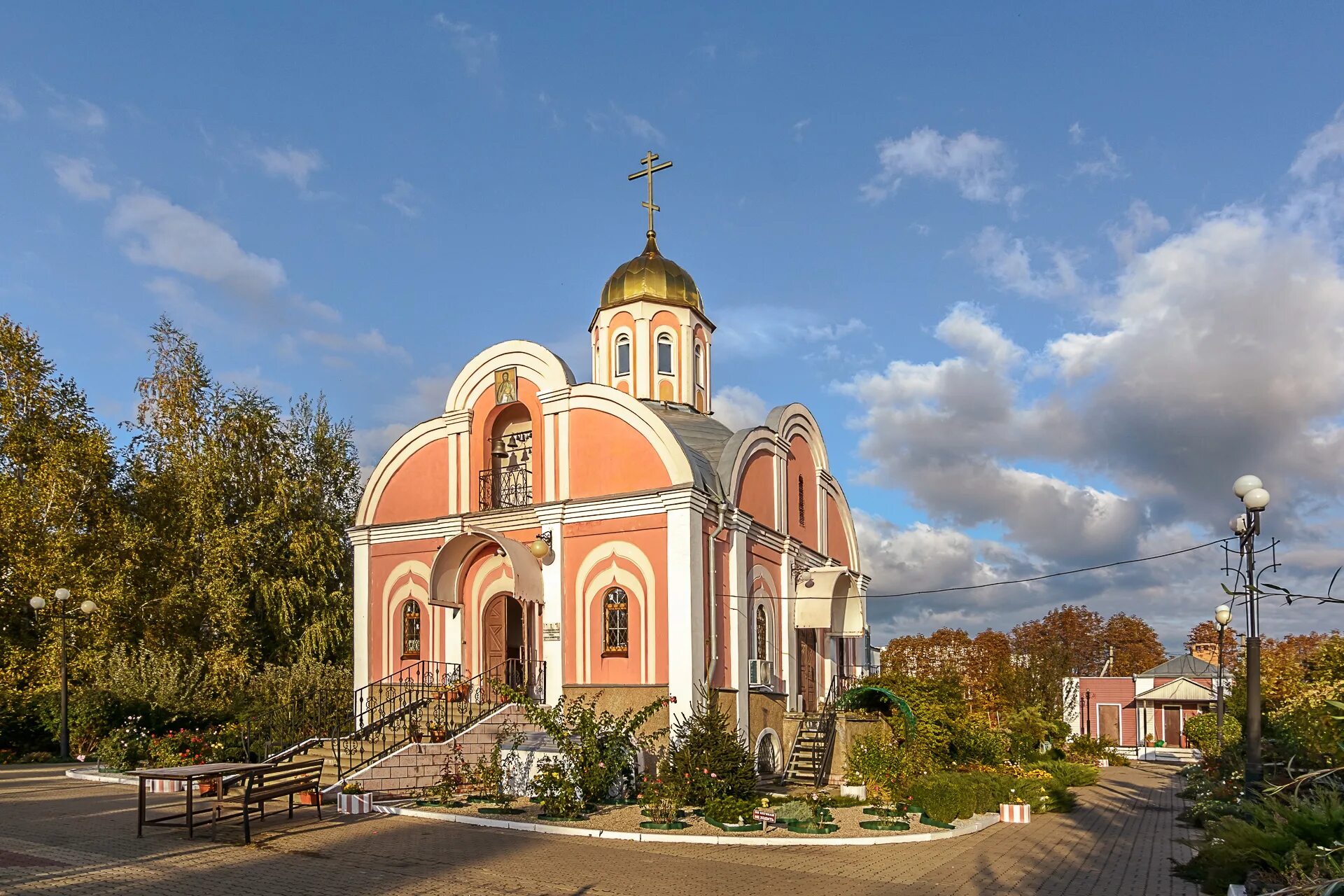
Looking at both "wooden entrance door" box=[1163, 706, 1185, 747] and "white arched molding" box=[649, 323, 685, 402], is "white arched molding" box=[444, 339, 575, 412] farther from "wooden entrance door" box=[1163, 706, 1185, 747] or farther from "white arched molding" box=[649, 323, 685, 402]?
"wooden entrance door" box=[1163, 706, 1185, 747]

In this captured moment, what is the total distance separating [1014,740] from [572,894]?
1668cm

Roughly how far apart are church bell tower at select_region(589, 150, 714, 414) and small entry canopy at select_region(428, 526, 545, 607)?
5940mm

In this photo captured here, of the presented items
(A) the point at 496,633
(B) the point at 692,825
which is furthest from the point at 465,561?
(B) the point at 692,825

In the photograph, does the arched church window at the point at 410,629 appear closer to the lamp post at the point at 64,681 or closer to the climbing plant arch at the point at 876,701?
the lamp post at the point at 64,681

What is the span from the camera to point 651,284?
26031 millimetres

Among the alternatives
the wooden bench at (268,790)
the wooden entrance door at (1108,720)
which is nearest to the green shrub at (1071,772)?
the wooden bench at (268,790)

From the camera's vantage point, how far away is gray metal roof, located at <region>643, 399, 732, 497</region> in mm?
20703

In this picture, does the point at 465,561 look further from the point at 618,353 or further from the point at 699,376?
the point at 699,376

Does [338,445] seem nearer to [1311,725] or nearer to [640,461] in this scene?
[640,461]

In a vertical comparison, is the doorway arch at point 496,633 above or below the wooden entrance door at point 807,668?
above

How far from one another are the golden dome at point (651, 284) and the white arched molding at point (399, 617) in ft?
25.9

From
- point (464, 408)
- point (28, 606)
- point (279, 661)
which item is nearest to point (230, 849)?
point (464, 408)

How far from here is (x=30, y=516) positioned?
26.2 m

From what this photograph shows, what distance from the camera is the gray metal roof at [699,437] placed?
20.7 metres
